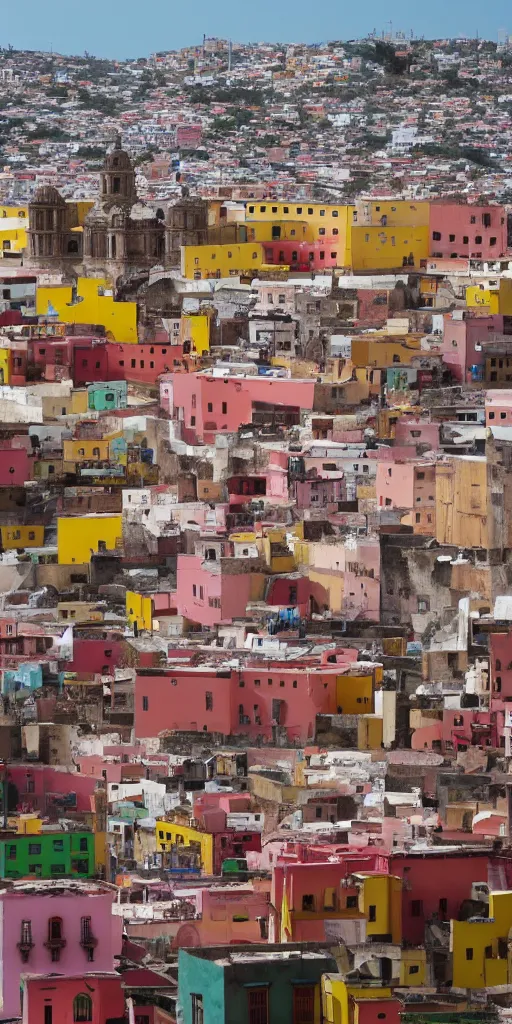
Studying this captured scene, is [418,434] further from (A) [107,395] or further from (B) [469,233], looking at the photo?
(B) [469,233]

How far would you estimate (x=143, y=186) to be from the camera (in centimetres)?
8006

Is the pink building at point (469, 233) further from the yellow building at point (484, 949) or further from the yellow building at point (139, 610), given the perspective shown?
the yellow building at point (484, 949)

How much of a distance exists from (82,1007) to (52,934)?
179 centimetres

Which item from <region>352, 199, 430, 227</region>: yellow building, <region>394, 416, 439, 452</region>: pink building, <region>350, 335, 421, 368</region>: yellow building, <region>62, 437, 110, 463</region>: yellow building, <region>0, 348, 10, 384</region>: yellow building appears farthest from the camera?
<region>352, 199, 430, 227</region>: yellow building

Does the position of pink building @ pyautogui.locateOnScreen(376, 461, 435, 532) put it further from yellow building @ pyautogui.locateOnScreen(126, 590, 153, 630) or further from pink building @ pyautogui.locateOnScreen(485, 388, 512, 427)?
yellow building @ pyautogui.locateOnScreen(126, 590, 153, 630)

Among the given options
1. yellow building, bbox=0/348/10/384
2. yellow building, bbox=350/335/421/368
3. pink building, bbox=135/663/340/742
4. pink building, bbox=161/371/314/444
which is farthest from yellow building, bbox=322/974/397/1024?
yellow building, bbox=0/348/10/384

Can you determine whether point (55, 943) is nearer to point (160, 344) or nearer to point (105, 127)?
point (160, 344)

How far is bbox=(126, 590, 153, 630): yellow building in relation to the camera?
148 feet

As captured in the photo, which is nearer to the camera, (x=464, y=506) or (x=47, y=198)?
(x=464, y=506)

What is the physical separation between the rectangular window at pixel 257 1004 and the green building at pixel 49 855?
8.34 m

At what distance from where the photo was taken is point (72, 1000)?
→ 2723cm

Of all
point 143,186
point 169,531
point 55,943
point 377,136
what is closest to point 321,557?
point 169,531

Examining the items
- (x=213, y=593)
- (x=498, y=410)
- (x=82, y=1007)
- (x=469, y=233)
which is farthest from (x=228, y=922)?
(x=469, y=233)

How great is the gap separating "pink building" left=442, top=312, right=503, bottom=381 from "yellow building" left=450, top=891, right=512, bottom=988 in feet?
82.2
